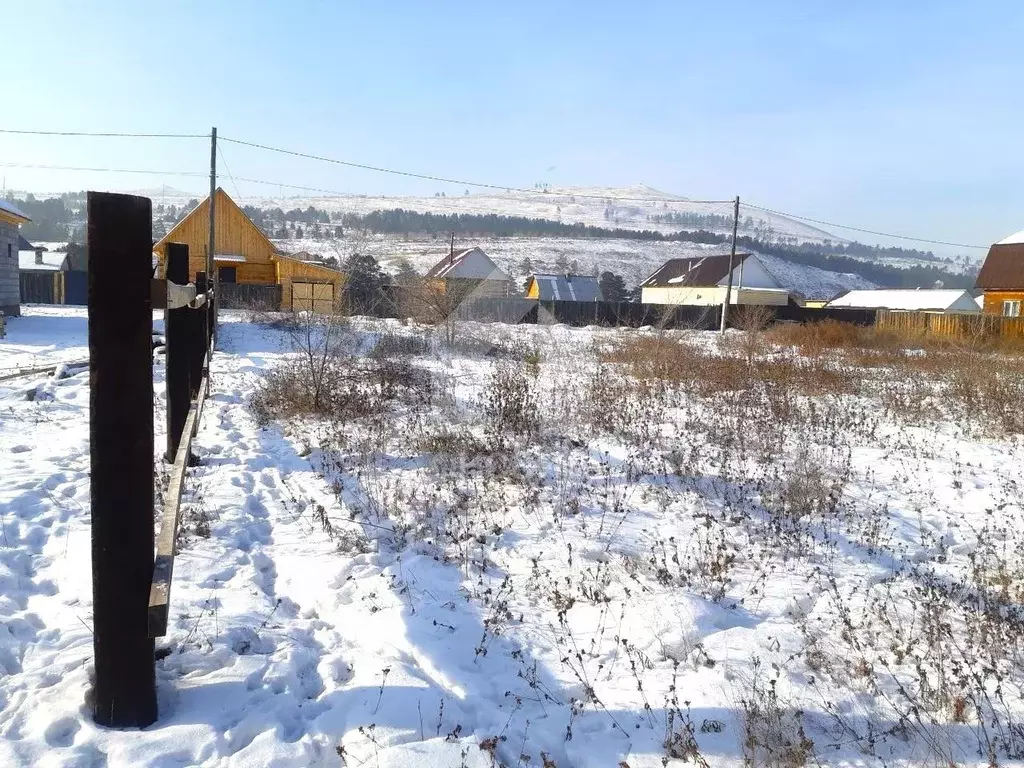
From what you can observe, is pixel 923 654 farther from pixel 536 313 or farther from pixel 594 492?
pixel 536 313

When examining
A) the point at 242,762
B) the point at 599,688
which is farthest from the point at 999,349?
the point at 242,762

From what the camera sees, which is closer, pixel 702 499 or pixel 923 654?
pixel 923 654

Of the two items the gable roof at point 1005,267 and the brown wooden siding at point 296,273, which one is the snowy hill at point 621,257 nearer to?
the brown wooden siding at point 296,273

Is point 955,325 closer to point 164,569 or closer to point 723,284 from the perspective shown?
point 723,284

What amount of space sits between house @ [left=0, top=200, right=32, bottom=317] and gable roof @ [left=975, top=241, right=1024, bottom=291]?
44.3 metres

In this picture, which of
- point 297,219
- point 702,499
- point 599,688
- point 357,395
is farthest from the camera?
point 297,219

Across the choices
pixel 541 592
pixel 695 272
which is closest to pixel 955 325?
pixel 695 272

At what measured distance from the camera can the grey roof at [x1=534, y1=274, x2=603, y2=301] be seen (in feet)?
199

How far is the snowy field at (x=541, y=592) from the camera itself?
9.28ft

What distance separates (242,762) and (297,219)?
169623mm

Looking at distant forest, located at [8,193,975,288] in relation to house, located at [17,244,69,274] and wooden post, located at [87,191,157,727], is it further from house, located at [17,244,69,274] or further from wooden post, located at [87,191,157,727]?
wooden post, located at [87,191,157,727]

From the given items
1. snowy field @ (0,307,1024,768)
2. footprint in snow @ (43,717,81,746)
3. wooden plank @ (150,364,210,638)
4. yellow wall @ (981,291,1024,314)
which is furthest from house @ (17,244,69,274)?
yellow wall @ (981,291,1024,314)

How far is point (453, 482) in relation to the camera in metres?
6.11

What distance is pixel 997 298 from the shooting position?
127 feet
